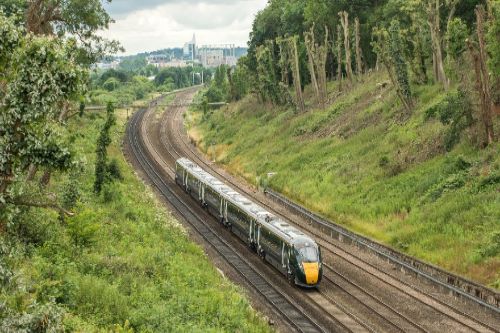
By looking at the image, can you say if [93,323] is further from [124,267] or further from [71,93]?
[71,93]

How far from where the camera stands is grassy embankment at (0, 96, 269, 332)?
16031 millimetres

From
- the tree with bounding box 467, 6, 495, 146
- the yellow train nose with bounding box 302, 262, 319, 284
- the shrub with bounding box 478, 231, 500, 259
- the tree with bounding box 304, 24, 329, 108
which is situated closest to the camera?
the yellow train nose with bounding box 302, 262, 319, 284

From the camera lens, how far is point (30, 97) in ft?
35.5

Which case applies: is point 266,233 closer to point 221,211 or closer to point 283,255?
point 283,255

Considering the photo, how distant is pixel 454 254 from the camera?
30875mm

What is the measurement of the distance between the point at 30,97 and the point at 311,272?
20277 millimetres

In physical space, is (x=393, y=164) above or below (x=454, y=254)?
above

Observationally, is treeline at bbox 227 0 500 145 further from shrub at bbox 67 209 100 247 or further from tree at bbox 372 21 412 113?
shrub at bbox 67 209 100 247

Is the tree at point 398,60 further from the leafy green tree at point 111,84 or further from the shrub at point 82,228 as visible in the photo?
the leafy green tree at point 111,84

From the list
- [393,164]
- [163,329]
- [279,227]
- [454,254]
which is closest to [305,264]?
[279,227]

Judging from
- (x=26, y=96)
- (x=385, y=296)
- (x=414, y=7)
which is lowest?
(x=385, y=296)

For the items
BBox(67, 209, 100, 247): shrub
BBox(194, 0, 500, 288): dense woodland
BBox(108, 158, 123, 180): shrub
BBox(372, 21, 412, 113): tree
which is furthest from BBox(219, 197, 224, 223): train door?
BBox(372, 21, 412, 113): tree

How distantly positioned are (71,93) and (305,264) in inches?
766

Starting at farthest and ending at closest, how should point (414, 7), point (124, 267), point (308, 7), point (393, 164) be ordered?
point (308, 7), point (414, 7), point (393, 164), point (124, 267)
